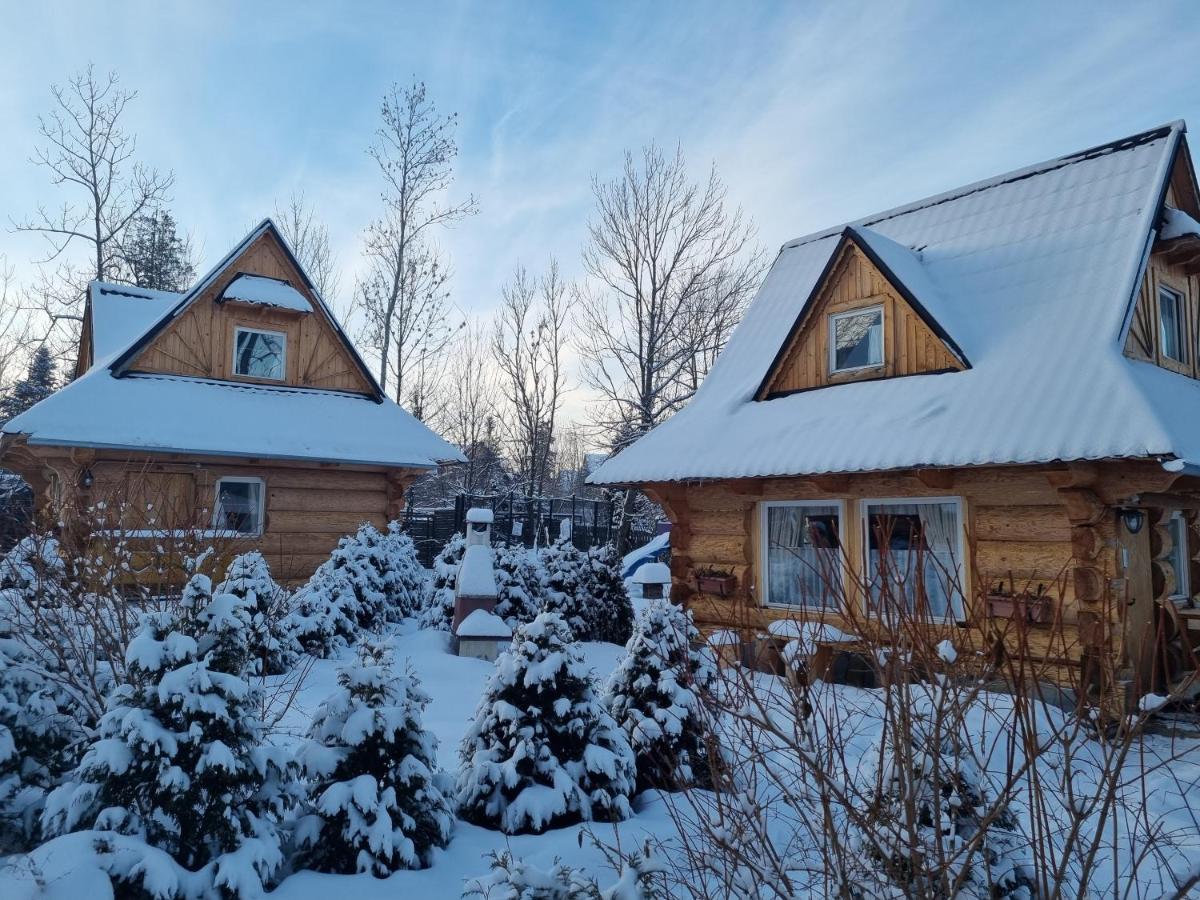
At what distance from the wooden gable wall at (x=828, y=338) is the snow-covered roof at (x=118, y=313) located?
37.7 ft

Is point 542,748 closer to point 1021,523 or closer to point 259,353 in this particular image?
point 1021,523

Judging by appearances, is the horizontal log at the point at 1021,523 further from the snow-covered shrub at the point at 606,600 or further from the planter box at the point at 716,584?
the snow-covered shrub at the point at 606,600

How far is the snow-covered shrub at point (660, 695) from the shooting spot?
17.9 feet

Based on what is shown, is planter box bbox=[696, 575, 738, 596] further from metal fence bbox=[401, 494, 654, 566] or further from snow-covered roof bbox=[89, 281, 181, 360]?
metal fence bbox=[401, 494, 654, 566]

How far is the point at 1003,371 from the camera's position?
859 cm

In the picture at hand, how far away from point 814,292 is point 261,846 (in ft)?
29.9

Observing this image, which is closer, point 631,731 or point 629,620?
point 631,731

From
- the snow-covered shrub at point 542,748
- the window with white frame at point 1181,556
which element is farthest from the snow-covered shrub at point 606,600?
the snow-covered shrub at point 542,748

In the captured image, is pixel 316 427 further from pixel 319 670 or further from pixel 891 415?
pixel 891 415

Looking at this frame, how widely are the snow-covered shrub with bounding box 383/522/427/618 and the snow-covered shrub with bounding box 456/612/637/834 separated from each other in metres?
7.29

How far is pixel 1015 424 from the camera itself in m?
7.56

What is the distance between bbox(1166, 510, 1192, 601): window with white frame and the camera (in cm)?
934

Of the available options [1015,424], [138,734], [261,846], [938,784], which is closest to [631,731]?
[261,846]

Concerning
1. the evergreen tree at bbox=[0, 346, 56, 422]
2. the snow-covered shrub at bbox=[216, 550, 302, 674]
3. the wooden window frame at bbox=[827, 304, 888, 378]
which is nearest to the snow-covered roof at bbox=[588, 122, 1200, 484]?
the wooden window frame at bbox=[827, 304, 888, 378]
